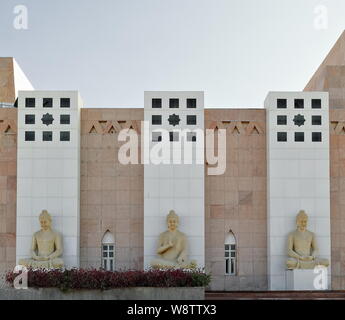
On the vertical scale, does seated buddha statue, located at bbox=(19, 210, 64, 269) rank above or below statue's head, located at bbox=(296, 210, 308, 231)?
below

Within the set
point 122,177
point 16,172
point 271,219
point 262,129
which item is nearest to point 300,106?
point 262,129

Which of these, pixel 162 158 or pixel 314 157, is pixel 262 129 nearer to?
pixel 314 157

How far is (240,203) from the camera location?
23.0m

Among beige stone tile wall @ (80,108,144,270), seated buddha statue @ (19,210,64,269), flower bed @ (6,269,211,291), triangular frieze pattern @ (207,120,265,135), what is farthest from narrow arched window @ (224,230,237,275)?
seated buddha statue @ (19,210,64,269)

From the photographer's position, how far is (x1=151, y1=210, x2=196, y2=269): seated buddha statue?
21.6 meters

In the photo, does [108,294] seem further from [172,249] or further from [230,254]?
[230,254]

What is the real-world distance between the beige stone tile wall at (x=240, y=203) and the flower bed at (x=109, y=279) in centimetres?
311

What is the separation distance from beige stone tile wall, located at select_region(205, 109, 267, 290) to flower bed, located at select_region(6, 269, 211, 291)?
3.11m

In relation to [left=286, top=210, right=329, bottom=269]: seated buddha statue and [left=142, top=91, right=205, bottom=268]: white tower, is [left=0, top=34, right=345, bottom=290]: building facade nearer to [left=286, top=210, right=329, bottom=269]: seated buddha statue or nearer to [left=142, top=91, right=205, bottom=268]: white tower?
[left=142, top=91, right=205, bottom=268]: white tower

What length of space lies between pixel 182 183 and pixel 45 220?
4469 mm

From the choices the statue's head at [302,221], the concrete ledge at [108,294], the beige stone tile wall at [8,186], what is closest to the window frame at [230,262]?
the statue's head at [302,221]

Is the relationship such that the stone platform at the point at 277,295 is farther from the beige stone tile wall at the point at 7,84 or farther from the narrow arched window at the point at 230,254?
the beige stone tile wall at the point at 7,84

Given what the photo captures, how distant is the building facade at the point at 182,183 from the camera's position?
22.4 metres

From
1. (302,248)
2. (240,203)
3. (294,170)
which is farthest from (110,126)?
(302,248)
